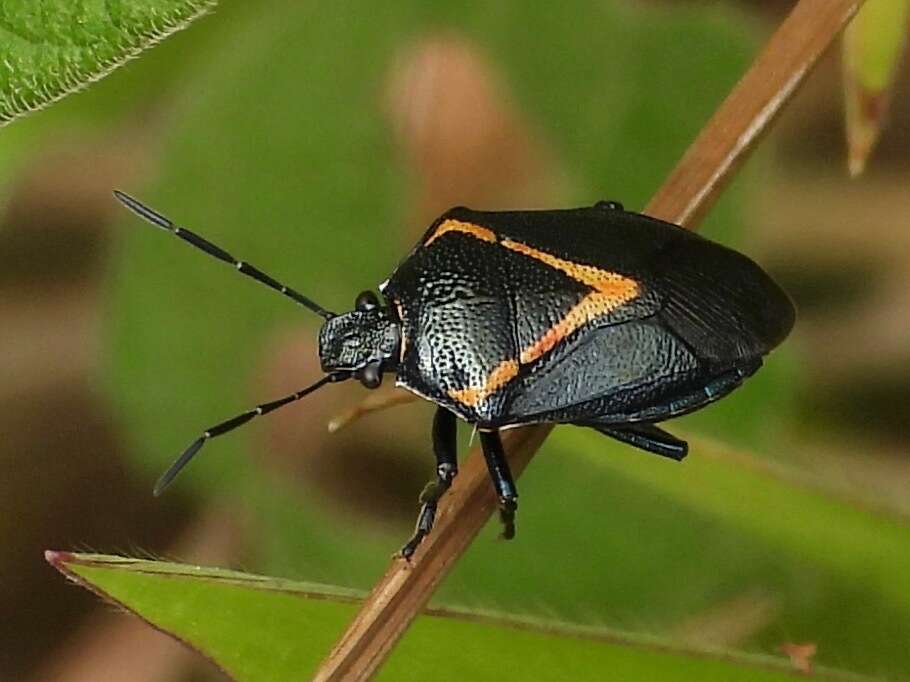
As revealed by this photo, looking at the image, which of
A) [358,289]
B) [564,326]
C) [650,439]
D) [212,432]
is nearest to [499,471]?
[564,326]

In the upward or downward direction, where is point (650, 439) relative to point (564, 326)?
downward

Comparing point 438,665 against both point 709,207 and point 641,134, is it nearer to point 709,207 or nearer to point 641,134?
point 709,207

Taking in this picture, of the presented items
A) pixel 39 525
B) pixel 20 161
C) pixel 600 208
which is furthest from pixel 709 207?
pixel 39 525

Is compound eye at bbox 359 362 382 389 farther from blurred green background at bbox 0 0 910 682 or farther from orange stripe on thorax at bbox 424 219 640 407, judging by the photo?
blurred green background at bbox 0 0 910 682

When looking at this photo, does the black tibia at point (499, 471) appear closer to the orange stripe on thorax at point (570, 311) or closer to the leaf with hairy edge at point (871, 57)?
the orange stripe on thorax at point (570, 311)

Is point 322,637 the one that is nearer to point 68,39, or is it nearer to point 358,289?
point 68,39

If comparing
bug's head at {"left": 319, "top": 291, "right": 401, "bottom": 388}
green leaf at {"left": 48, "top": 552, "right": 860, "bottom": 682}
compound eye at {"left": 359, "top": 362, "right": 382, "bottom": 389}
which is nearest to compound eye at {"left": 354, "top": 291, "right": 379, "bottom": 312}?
bug's head at {"left": 319, "top": 291, "right": 401, "bottom": 388}

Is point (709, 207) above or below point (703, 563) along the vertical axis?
above
